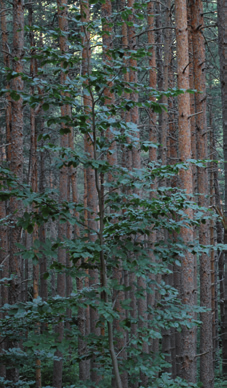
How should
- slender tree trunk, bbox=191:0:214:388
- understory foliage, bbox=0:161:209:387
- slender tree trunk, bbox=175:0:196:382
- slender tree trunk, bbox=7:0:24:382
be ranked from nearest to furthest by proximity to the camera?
understory foliage, bbox=0:161:209:387 → slender tree trunk, bbox=175:0:196:382 → slender tree trunk, bbox=7:0:24:382 → slender tree trunk, bbox=191:0:214:388

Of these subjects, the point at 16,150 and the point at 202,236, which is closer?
the point at 16,150

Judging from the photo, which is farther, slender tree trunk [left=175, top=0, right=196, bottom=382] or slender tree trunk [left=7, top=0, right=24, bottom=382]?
slender tree trunk [left=7, top=0, right=24, bottom=382]

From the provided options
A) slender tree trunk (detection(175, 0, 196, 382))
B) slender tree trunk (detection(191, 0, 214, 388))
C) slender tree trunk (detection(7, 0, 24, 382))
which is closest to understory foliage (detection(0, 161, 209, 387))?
slender tree trunk (detection(175, 0, 196, 382))

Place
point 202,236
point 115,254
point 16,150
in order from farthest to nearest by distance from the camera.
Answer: point 202,236 → point 16,150 → point 115,254

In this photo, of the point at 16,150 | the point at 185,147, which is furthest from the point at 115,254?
the point at 16,150

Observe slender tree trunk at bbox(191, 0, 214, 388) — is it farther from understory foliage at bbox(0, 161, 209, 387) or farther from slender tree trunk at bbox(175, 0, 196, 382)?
understory foliage at bbox(0, 161, 209, 387)

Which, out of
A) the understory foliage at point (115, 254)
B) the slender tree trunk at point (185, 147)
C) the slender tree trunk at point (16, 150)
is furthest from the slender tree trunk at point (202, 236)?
the understory foliage at point (115, 254)

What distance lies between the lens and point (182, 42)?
23.2 feet

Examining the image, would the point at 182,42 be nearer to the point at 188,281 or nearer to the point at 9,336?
the point at 188,281

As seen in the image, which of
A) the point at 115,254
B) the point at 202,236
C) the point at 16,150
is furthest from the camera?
the point at 202,236

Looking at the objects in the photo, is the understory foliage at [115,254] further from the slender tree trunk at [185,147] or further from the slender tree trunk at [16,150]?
the slender tree trunk at [16,150]

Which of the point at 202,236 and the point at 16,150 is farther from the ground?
the point at 16,150

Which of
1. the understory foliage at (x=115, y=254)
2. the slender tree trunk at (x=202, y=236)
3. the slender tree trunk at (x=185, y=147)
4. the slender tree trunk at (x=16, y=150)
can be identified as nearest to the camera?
the understory foliage at (x=115, y=254)

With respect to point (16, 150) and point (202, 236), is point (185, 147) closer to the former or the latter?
point (202, 236)
